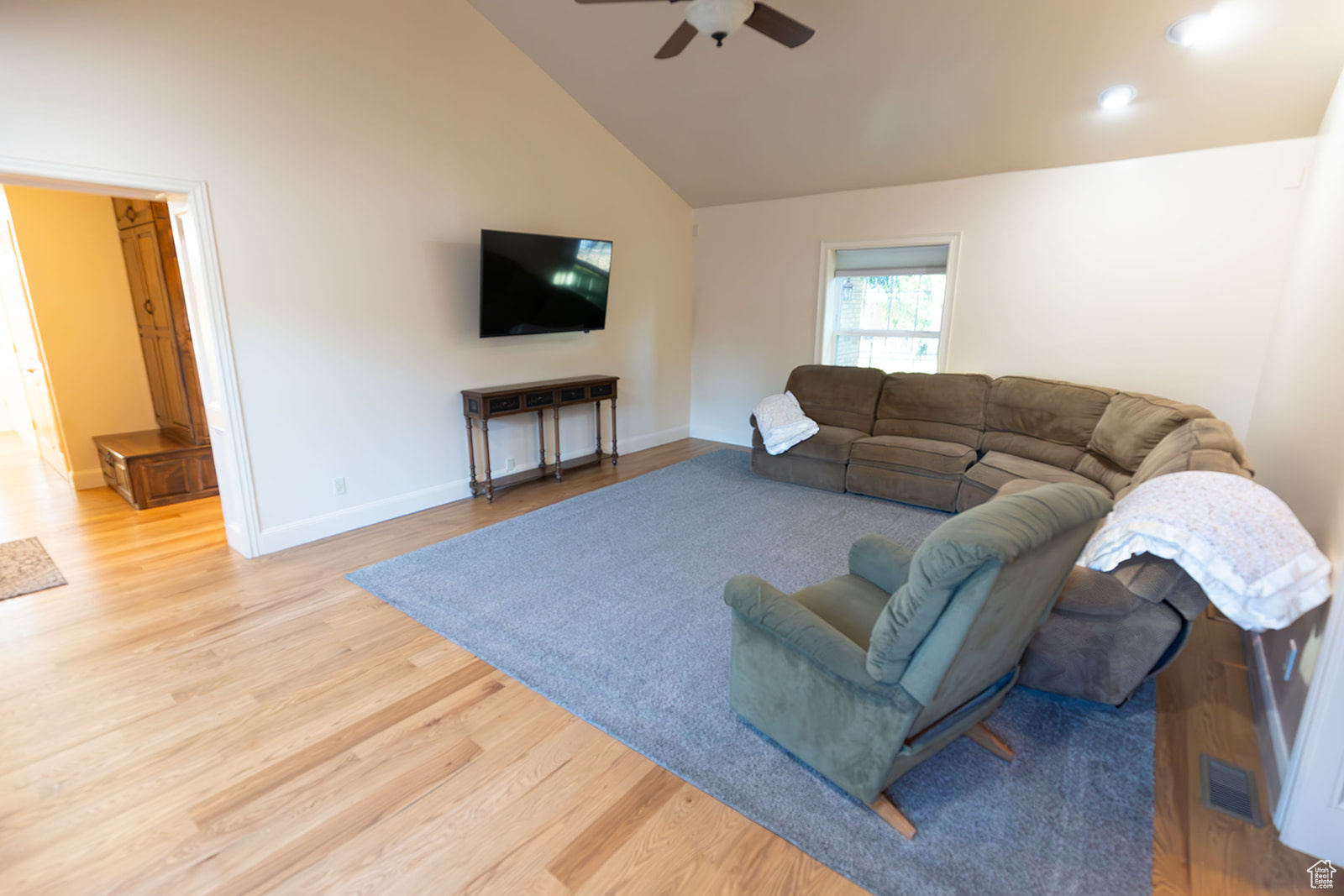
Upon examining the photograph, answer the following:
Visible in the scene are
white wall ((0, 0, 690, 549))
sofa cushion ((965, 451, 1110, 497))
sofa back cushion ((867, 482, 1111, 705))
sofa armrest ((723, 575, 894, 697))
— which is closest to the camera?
sofa back cushion ((867, 482, 1111, 705))

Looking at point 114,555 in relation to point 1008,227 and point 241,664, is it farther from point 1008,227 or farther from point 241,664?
point 1008,227

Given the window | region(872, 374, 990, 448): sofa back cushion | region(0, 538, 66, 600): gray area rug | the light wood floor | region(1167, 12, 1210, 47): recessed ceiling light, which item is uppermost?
region(1167, 12, 1210, 47): recessed ceiling light

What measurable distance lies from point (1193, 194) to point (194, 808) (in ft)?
20.2

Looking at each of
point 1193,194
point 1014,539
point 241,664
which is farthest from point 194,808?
point 1193,194

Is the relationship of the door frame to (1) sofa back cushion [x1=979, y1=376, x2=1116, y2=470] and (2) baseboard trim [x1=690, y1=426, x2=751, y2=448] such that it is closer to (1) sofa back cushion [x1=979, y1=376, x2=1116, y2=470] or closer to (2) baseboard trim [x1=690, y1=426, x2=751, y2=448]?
(2) baseboard trim [x1=690, y1=426, x2=751, y2=448]

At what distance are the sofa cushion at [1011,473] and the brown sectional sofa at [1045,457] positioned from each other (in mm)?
11

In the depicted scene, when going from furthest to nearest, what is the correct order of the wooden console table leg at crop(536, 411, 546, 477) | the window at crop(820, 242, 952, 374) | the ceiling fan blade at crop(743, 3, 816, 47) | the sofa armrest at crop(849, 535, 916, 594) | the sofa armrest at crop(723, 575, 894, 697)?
the window at crop(820, 242, 952, 374)
the wooden console table leg at crop(536, 411, 546, 477)
the ceiling fan blade at crop(743, 3, 816, 47)
the sofa armrest at crop(849, 535, 916, 594)
the sofa armrest at crop(723, 575, 894, 697)

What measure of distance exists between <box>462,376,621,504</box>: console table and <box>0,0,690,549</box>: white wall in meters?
0.14

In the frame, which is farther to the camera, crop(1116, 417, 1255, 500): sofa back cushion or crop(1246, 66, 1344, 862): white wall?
crop(1116, 417, 1255, 500): sofa back cushion

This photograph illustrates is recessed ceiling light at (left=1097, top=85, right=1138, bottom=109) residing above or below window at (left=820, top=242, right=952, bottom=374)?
above


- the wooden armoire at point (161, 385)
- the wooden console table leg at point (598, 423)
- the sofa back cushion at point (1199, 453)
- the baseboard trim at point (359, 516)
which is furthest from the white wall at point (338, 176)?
the sofa back cushion at point (1199, 453)

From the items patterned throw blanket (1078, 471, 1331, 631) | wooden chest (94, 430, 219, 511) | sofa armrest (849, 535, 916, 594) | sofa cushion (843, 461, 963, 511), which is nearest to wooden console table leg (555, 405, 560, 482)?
sofa cushion (843, 461, 963, 511)

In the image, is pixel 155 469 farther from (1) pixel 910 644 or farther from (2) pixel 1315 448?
(2) pixel 1315 448

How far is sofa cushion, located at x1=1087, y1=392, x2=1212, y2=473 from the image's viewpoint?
3312mm
